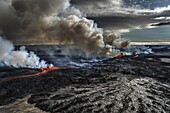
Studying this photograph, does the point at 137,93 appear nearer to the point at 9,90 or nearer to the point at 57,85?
the point at 57,85

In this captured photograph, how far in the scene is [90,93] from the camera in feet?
251

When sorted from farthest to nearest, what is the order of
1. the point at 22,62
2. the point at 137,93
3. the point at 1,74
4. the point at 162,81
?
1. the point at 22,62
2. the point at 1,74
3. the point at 162,81
4. the point at 137,93

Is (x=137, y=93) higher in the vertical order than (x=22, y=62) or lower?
lower

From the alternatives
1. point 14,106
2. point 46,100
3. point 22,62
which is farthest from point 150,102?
point 22,62

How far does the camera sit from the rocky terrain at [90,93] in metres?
65.0

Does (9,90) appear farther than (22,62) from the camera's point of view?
No

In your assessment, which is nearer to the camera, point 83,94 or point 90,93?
point 83,94

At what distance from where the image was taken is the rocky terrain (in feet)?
213

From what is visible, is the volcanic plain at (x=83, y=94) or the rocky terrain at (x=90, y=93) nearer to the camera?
the volcanic plain at (x=83, y=94)

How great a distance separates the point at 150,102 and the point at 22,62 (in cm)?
8996

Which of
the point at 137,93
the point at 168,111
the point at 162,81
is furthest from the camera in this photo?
the point at 162,81

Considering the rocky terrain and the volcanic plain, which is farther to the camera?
the rocky terrain

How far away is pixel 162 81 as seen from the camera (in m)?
95.6

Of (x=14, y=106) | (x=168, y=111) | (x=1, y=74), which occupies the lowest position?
(x=168, y=111)
